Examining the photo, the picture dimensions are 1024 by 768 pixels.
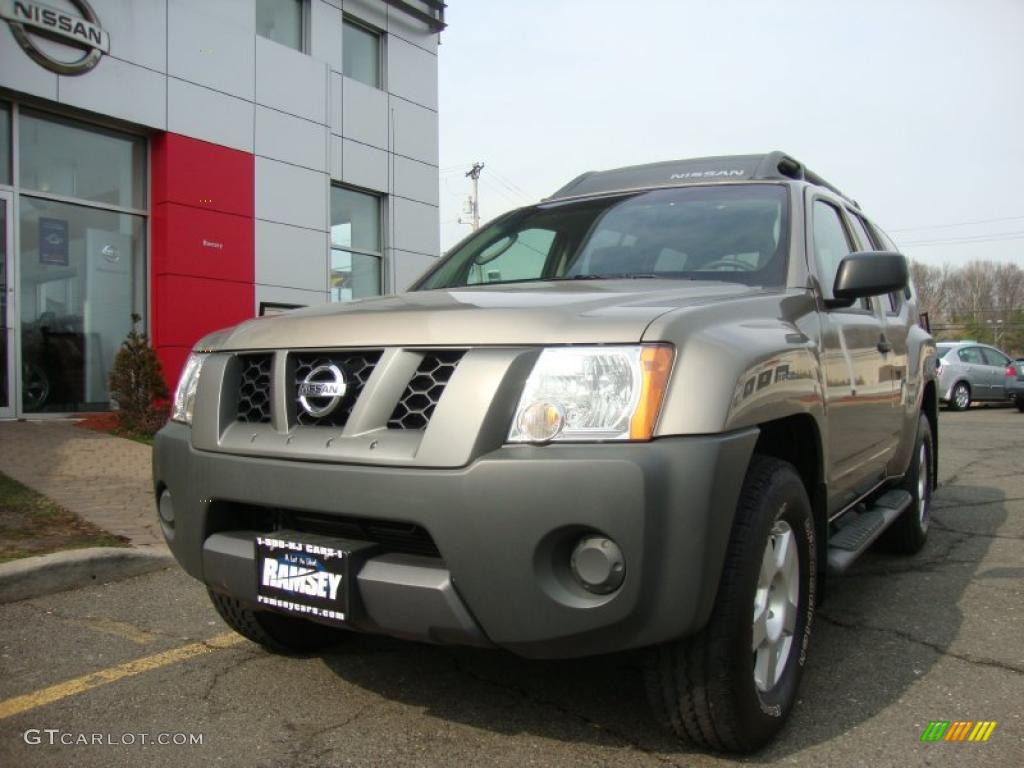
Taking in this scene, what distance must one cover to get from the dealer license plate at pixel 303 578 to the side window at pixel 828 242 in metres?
1.99

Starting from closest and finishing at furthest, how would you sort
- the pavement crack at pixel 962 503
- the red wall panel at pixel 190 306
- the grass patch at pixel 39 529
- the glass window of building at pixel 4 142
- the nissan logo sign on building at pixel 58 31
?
the grass patch at pixel 39 529 < the pavement crack at pixel 962 503 < the nissan logo sign on building at pixel 58 31 < the glass window of building at pixel 4 142 < the red wall panel at pixel 190 306

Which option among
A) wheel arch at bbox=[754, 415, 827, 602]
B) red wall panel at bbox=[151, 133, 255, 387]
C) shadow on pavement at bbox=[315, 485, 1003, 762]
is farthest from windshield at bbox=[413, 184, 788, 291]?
red wall panel at bbox=[151, 133, 255, 387]

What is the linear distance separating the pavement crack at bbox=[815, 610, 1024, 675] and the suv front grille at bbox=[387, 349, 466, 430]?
213 cm

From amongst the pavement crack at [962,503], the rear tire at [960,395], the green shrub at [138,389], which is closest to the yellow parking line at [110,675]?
the pavement crack at [962,503]

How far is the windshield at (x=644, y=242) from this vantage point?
3.09 m

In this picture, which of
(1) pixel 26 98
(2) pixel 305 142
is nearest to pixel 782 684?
(1) pixel 26 98

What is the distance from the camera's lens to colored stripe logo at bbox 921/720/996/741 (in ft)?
7.80

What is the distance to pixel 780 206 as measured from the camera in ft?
10.6

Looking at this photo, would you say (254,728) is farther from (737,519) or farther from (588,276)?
(588,276)

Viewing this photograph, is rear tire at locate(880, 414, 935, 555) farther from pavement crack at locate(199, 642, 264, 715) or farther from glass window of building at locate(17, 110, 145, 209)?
glass window of building at locate(17, 110, 145, 209)

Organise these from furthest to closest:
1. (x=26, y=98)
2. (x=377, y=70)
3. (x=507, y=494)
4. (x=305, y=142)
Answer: (x=377, y=70), (x=305, y=142), (x=26, y=98), (x=507, y=494)

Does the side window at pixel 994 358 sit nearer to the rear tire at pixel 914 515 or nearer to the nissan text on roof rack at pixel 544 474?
the rear tire at pixel 914 515

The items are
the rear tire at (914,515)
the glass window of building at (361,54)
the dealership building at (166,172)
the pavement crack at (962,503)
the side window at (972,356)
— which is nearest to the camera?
the rear tire at (914,515)

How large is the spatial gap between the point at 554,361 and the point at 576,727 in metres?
→ 1.11
